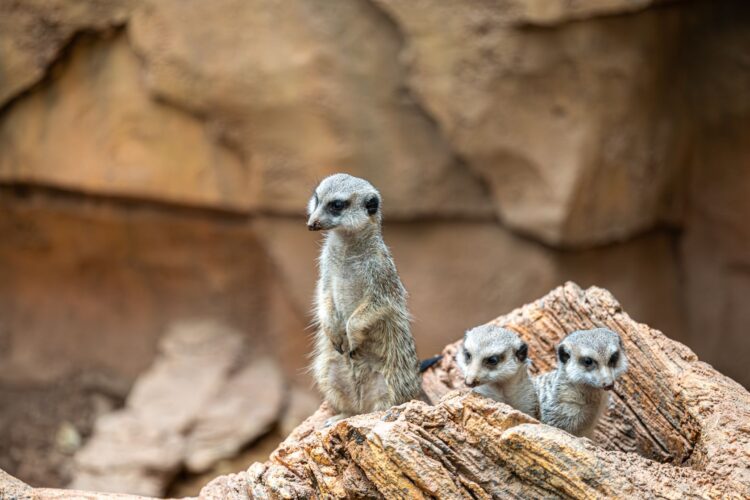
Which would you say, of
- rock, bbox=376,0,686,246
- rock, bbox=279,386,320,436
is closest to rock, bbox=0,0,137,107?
rock, bbox=376,0,686,246

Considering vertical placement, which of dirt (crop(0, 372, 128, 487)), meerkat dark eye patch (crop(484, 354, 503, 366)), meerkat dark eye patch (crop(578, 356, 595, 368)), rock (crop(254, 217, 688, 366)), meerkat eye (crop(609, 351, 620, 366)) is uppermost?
meerkat eye (crop(609, 351, 620, 366))

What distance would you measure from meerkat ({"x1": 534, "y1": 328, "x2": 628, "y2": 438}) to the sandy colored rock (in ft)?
13.4

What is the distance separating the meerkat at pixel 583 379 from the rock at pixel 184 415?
390 cm

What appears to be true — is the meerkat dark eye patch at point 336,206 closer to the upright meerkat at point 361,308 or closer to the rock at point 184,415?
the upright meerkat at point 361,308

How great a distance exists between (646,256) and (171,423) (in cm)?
385

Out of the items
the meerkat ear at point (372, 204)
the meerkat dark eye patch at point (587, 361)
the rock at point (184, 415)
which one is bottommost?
the rock at point (184, 415)

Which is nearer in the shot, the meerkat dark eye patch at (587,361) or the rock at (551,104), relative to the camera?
the meerkat dark eye patch at (587,361)

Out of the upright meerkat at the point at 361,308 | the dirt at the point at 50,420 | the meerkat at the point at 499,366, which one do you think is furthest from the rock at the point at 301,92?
the meerkat at the point at 499,366

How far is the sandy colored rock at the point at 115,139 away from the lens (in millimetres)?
7000

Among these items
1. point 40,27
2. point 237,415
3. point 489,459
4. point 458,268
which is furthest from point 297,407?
point 489,459

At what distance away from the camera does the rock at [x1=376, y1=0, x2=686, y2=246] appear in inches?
245

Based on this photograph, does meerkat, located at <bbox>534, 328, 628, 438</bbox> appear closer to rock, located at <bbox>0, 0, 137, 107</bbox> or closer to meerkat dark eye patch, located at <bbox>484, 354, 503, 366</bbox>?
meerkat dark eye patch, located at <bbox>484, 354, 503, 366</bbox>

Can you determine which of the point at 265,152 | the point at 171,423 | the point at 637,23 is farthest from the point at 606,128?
the point at 171,423

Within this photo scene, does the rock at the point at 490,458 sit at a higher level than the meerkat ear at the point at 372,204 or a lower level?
lower
